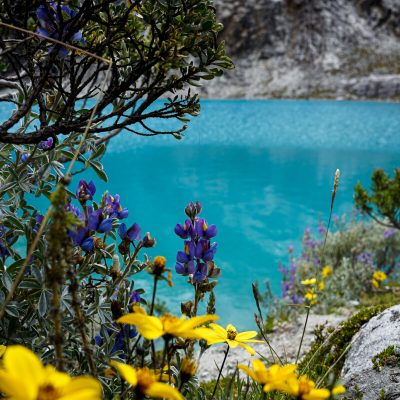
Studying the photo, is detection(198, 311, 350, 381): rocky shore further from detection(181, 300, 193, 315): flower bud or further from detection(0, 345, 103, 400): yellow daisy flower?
detection(0, 345, 103, 400): yellow daisy flower

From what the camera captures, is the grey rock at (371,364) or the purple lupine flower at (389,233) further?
the purple lupine flower at (389,233)

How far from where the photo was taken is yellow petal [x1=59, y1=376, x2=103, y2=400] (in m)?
0.51

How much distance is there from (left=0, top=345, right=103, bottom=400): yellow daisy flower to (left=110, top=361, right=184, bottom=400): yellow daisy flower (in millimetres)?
105

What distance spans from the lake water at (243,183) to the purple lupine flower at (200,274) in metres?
5.49

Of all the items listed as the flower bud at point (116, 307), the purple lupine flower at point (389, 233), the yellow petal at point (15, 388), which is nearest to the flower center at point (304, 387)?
the yellow petal at point (15, 388)

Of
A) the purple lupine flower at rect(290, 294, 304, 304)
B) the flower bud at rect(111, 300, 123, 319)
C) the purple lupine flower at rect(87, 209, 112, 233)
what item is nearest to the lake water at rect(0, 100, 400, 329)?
the purple lupine flower at rect(290, 294, 304, 304)

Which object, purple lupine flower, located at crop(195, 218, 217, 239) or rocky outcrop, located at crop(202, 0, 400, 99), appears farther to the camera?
rocky outcrop, located at crop(202, 0, 400, 99)

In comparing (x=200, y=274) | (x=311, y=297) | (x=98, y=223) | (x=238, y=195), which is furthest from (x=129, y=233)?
(x=238, y=195)

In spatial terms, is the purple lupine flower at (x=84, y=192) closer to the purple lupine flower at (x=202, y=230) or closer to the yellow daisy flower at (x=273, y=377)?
the purple lupine flower at (x=202, y=230)

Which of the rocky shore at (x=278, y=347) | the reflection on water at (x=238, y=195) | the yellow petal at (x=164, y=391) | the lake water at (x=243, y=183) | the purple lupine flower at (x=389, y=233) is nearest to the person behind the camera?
the yellow petal at (x=164, y=391)

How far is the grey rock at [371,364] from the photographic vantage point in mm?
1519

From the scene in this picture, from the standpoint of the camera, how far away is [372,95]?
185 ft

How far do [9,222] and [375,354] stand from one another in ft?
4.48

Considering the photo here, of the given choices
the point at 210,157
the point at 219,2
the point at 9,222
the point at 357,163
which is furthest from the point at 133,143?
the point at 219,2
